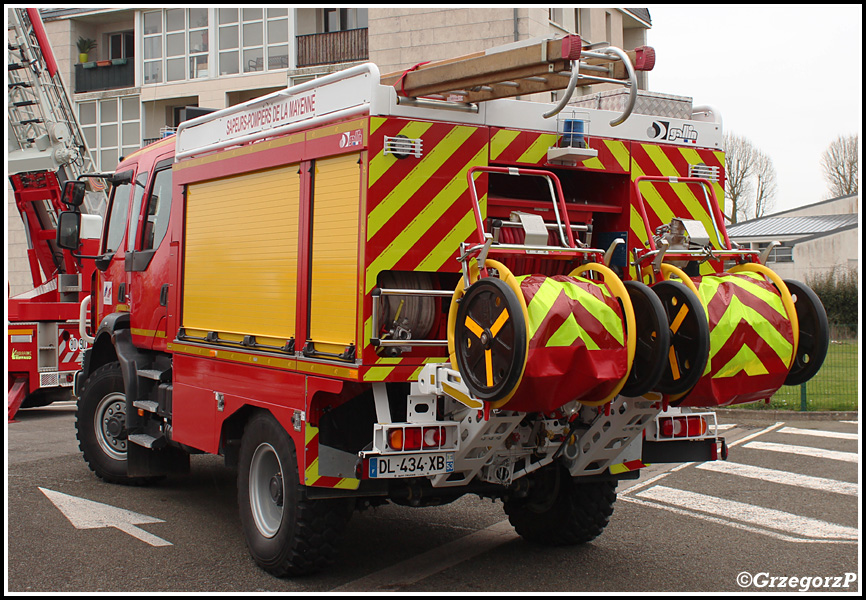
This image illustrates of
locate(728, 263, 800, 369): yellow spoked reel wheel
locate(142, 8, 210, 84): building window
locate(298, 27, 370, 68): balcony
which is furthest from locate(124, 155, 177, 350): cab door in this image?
locate(142, 8, 210, 84): building window

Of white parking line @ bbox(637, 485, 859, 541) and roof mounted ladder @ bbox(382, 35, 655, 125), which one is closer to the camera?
roof mounted ladder @ bbox(382, 35, 655, 125)

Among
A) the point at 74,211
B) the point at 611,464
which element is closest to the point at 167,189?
the point at 74,211

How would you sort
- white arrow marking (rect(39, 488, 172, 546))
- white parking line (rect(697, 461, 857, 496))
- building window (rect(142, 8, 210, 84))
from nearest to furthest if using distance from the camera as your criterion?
white arrow marking (rect(39, 488, 172, 546)) → white parking line (rect(697, 461, 857, 496)) → building window (rect(142, 8, 210, 84))

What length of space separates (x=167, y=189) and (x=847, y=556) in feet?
20.2

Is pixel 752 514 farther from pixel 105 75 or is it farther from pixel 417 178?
pixel 105 75

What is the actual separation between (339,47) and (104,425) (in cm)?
2094

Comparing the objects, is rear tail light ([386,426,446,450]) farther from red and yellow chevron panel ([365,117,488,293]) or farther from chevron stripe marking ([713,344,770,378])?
chevron stripe marking ([713,344,770,378])

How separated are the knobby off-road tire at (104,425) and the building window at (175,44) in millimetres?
22990

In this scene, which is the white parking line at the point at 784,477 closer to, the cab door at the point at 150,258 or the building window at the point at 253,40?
the cab door at the point at 150,258

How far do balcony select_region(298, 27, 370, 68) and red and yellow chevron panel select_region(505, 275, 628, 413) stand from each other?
A: 952 inches

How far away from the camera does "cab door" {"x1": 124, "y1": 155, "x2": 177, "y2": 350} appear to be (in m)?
7.88

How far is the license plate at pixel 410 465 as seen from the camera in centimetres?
530

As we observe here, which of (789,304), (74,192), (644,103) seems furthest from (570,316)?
(74,192)

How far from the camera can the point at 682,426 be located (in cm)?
634
